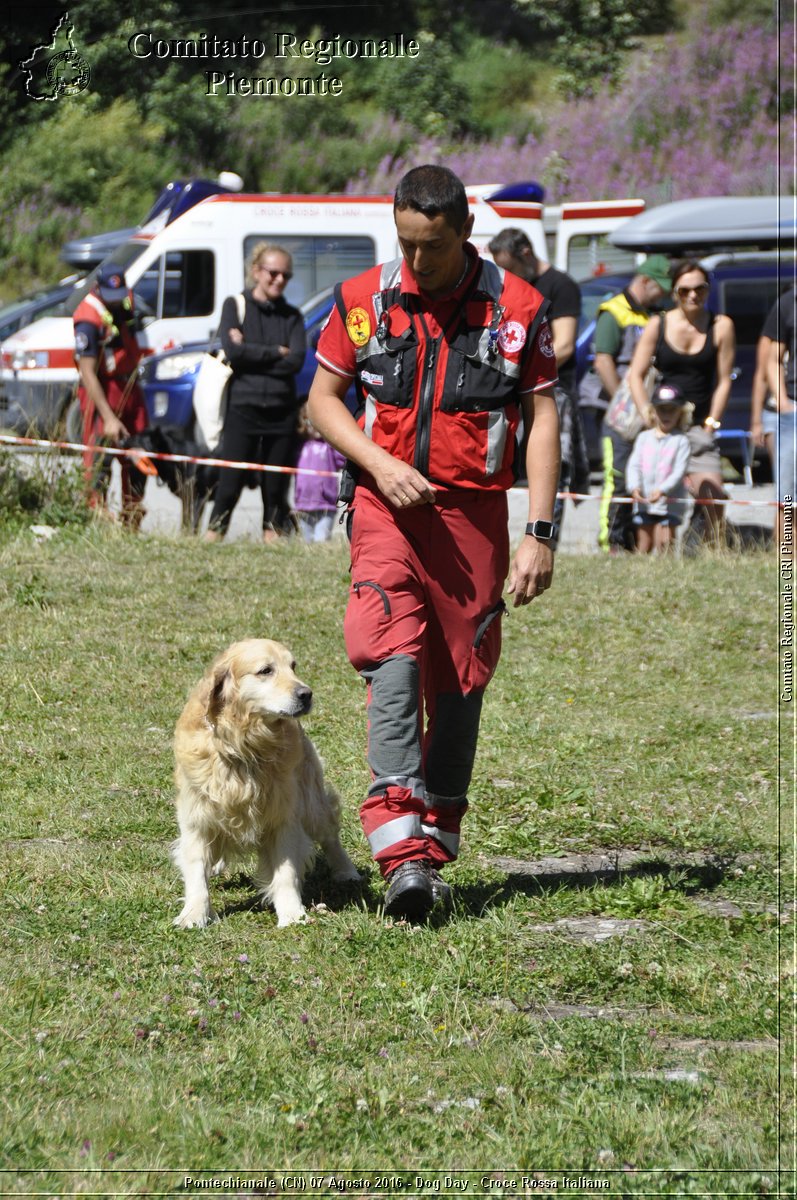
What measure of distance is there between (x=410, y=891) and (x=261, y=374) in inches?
266

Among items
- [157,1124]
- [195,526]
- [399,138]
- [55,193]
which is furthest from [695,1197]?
[399,138]

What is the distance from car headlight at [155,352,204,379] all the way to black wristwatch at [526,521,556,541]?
32.2 ft

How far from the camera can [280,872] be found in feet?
15.8

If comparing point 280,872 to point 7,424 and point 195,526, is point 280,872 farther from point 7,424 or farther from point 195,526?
point 7,424

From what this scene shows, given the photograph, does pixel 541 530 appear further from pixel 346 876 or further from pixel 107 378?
pixel 107 378

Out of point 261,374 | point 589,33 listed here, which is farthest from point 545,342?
point 589,33

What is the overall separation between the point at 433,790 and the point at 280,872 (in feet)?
1.87

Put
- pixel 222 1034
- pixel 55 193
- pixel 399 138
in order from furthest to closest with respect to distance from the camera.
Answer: pixel 399 138
pixel 55 193
pixel 222 1034

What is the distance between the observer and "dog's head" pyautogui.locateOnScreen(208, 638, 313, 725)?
182 inches

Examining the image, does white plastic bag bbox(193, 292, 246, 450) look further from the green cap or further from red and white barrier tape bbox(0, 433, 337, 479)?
the green cap

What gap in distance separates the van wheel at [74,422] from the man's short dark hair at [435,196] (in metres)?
7.38

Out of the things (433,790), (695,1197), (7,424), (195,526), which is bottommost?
(695,1197)

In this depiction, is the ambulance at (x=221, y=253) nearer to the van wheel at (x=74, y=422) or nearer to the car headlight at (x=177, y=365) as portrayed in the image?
the car headlight at (x=177, y=365)

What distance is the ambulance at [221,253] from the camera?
1556 centimetres
